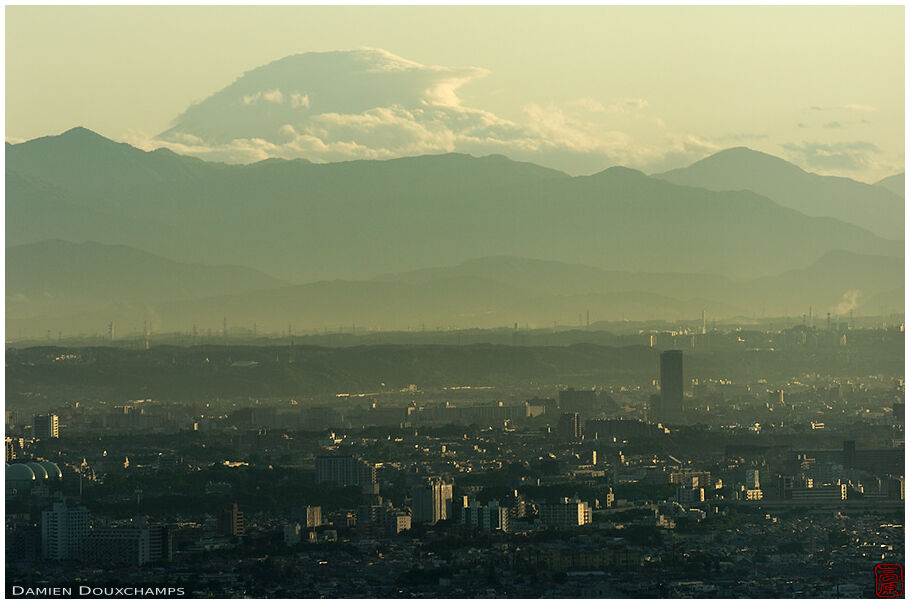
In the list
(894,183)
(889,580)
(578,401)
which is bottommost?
(889,580)

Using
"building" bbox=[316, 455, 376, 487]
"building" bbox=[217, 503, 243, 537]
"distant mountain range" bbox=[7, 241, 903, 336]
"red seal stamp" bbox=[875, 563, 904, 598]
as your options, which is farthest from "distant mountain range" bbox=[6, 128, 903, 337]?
"red seal stamp" bbox=[875, 563, 904, 598]

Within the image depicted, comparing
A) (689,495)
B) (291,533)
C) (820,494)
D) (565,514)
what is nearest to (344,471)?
(291,533)

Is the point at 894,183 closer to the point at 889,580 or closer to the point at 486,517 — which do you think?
the point at 486,517

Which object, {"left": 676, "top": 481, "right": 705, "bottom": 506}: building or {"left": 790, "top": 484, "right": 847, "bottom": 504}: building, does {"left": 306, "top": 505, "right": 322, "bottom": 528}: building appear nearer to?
{"left": 676, "top": 481, "right": 705, "bottom": 506}: building

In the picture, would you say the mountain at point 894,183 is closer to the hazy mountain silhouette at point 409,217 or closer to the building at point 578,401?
the hazy mountain silhouette at point 409,217

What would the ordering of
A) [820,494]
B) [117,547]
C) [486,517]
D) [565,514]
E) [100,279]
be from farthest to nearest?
[100,279] < [820,494] < [565,514] < [486,517] < [117,547]

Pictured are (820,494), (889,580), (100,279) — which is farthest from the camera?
(100,279)
